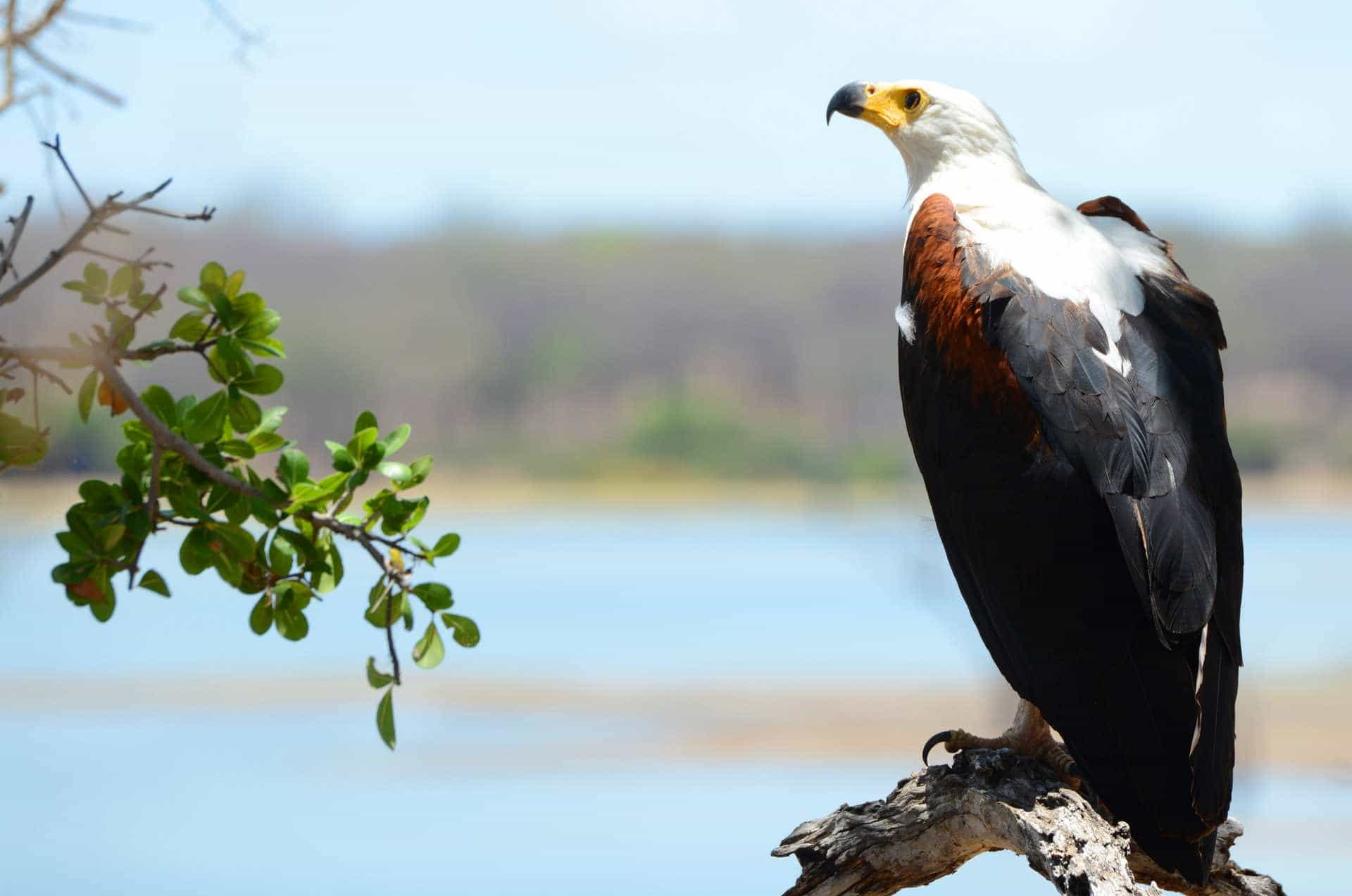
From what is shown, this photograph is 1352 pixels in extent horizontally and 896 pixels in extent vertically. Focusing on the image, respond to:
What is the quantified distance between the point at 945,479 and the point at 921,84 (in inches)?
36.8

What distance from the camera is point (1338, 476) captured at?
28.3m

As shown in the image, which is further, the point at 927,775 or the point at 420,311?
the point at 420,311

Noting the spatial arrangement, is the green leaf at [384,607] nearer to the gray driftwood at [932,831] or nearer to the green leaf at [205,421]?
the green leaf at [205,421]

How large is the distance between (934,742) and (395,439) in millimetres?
1121

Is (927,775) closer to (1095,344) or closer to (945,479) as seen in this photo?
(945,479)

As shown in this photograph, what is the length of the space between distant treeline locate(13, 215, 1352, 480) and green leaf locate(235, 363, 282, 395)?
84.9ft

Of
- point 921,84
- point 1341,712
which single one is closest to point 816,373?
point 1341,712

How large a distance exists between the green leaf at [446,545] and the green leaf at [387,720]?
0.20 meters

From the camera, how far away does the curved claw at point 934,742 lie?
107 inches

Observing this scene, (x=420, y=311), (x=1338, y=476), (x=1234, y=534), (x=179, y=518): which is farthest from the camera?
(x=420, y=311)

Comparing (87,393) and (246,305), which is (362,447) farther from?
(87,393)

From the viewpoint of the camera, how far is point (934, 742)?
274cm

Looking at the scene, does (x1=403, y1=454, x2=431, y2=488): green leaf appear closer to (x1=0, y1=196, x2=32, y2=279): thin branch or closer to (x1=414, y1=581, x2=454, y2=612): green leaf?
(x1=414, y1=581, x2=454, y2=612): green leaf

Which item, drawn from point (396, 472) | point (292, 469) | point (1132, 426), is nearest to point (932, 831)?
point (1132, 426)
